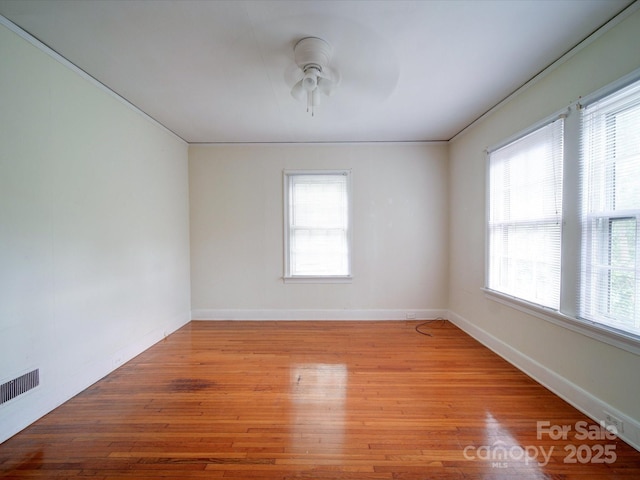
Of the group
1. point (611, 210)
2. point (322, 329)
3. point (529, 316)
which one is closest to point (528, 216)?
point (611, 210)

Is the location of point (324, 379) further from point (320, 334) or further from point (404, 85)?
point (404, 85)

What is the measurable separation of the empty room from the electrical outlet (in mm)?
16

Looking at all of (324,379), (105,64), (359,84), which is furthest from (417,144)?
(105,64)

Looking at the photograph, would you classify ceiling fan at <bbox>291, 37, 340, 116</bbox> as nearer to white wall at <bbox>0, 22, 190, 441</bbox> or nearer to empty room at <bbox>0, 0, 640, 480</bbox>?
empty room at <bbox>0, 0, 640, 480</bbox>

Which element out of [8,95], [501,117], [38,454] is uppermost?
[501,117]

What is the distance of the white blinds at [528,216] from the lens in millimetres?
2094

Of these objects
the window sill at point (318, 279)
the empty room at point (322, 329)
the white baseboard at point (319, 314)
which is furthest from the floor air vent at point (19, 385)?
the window sill at point (318, 279)

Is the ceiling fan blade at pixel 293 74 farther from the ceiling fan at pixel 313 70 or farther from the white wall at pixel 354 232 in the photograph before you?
the white wall at pixel 354 232

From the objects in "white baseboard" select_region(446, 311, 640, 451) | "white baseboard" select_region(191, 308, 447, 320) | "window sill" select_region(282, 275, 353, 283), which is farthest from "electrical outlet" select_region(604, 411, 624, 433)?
"window sill" select_region(282, 275, 353, 283)

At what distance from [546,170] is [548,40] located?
0.95m

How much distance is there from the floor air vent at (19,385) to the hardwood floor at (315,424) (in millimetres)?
264

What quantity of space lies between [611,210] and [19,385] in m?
4.13

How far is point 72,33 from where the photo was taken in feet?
5.76

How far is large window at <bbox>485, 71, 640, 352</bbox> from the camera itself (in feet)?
5.24
